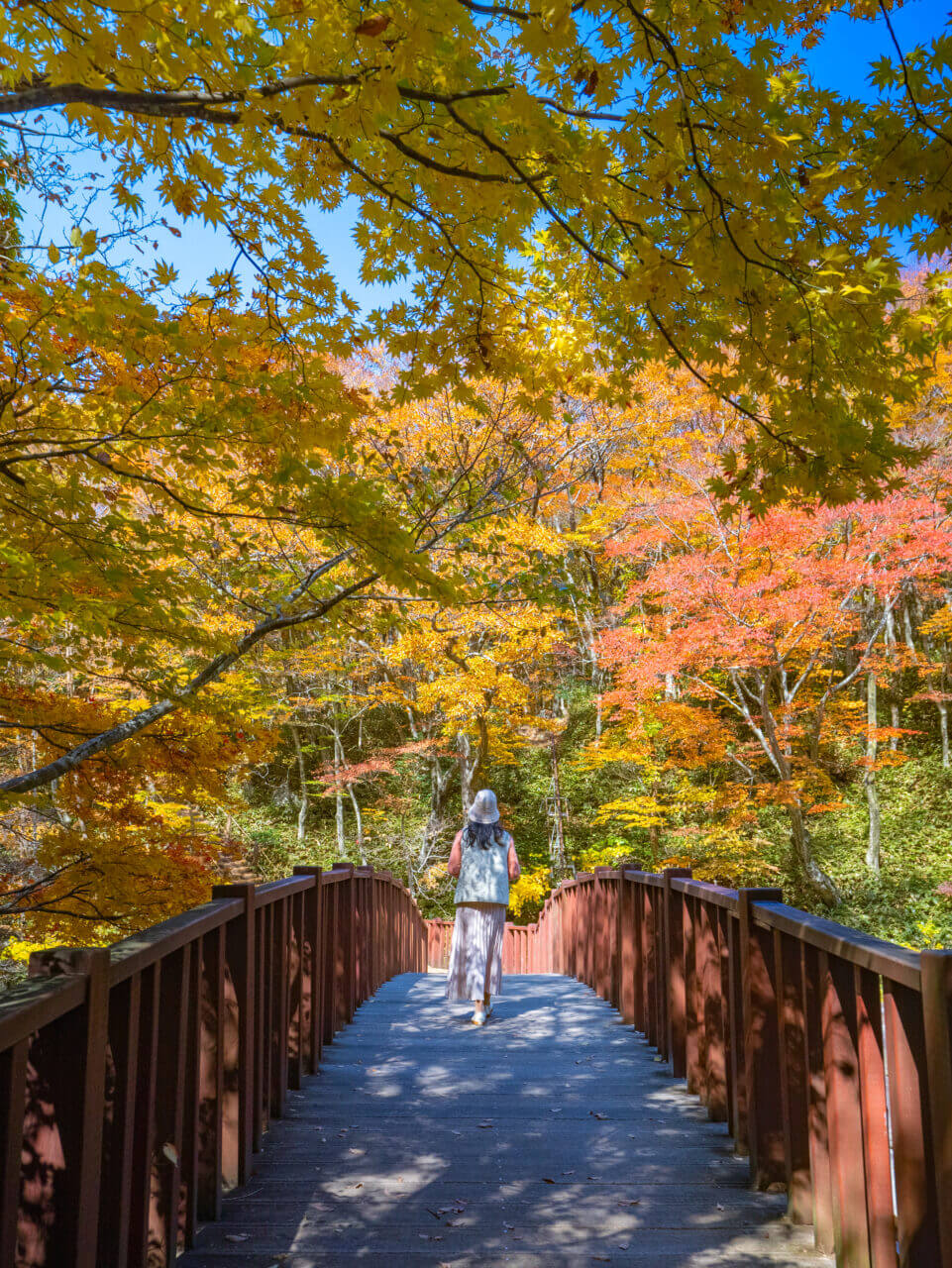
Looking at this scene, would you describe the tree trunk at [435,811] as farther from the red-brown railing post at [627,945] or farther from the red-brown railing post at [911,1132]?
the red-brown railing post at [911,1132]

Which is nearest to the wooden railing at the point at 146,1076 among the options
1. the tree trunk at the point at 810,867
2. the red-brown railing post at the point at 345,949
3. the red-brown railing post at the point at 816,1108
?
the red-brown railing post at the point at 345,949

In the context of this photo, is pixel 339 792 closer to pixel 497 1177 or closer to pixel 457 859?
pixel 457 859

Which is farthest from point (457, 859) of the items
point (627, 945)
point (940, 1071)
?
point (940, 1071)

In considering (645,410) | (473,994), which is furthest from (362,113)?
(645,410)

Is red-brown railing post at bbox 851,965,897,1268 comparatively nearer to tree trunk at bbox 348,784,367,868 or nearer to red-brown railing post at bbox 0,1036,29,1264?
red-brown railing post at bbox 0,1036,29,1264

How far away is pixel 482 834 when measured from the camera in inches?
221

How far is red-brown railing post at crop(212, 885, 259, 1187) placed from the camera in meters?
2.51

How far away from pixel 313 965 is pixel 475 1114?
1156 millimetres

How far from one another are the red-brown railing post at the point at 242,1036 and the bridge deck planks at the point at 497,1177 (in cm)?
12

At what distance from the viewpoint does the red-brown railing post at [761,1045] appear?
249 centimetres

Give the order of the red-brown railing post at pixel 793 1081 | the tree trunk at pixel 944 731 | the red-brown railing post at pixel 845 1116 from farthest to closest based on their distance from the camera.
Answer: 1. the tree trunk at pixel 944 731
2. the red-brown railing post at pixel 793 1081
3. the red-brown railing post at pixel 845 1116

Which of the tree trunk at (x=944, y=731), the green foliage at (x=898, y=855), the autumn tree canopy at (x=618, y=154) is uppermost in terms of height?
the autumn tree canopy at (x=618, y=154)

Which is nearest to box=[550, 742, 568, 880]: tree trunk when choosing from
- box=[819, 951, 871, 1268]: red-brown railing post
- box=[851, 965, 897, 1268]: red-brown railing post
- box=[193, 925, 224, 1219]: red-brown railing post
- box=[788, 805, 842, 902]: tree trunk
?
box=[788, 805, 842, 902]: tree trunk

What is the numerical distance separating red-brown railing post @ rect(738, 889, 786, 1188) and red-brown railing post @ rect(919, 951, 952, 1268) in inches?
40.7
